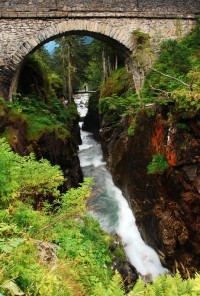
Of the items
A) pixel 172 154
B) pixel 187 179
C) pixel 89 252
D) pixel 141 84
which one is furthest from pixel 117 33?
pixel 89 252

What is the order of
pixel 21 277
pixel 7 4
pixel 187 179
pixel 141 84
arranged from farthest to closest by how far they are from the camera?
1. pixel 141 84
2. pixel 7 4
3. pixel 187 179
4. pixel 21 277

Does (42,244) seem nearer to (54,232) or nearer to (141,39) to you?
(54,232)

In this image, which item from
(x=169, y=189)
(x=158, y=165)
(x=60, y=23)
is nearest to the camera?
(x=169, y=189)

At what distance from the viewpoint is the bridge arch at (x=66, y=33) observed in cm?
1226

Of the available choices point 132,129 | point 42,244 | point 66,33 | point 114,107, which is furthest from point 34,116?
point 42,244

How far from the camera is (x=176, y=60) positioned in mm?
11125

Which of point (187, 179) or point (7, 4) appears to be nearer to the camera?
point (187, 179)

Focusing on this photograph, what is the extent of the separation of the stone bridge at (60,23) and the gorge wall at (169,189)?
4944mm

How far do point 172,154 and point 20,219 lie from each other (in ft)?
15.6

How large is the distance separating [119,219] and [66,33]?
27.7ft

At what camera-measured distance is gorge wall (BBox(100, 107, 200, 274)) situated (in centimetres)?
739

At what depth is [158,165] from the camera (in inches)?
327

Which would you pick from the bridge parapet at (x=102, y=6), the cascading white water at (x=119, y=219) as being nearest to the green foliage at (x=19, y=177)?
the cascading white water at (x=119, y=219)

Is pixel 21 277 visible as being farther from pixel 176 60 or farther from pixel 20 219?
pixel 176 60
